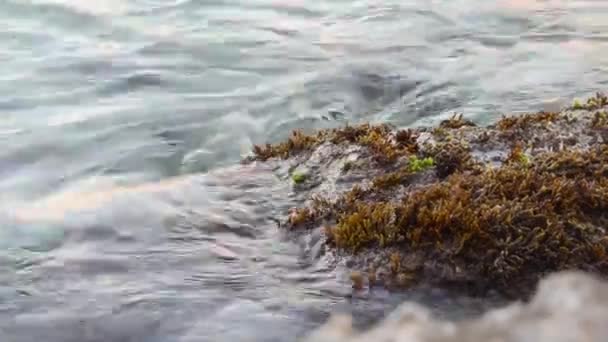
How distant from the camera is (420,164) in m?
5.19

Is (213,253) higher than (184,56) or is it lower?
lower

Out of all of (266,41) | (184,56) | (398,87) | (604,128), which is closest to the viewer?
(604,128)

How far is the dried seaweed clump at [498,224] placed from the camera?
4.16 m

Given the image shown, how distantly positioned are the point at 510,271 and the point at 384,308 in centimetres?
70

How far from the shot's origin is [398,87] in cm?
829

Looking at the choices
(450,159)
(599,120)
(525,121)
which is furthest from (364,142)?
(599,120)

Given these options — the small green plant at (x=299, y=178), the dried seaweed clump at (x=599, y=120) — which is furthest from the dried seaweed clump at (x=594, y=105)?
the small green plant at (x=299, y=178)

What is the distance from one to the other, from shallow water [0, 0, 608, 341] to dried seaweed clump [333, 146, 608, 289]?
29cm

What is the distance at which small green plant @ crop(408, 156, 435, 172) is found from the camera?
516cm

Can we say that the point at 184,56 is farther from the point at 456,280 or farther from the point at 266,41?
the point at 456,280

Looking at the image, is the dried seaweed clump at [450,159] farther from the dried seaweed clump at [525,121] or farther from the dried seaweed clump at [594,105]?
the dried seaweed clump at [594,105]

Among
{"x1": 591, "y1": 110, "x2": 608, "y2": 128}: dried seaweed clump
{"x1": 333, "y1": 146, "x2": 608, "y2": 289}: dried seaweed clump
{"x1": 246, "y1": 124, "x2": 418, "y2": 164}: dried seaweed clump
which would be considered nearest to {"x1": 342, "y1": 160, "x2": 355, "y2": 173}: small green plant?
{"x1": 246, "y1": 124, "x2": 418, "y2": 164}: dried seaweed clump

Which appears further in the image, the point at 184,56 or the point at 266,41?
the point at 266,41

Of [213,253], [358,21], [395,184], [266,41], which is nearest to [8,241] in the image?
[213,253]
